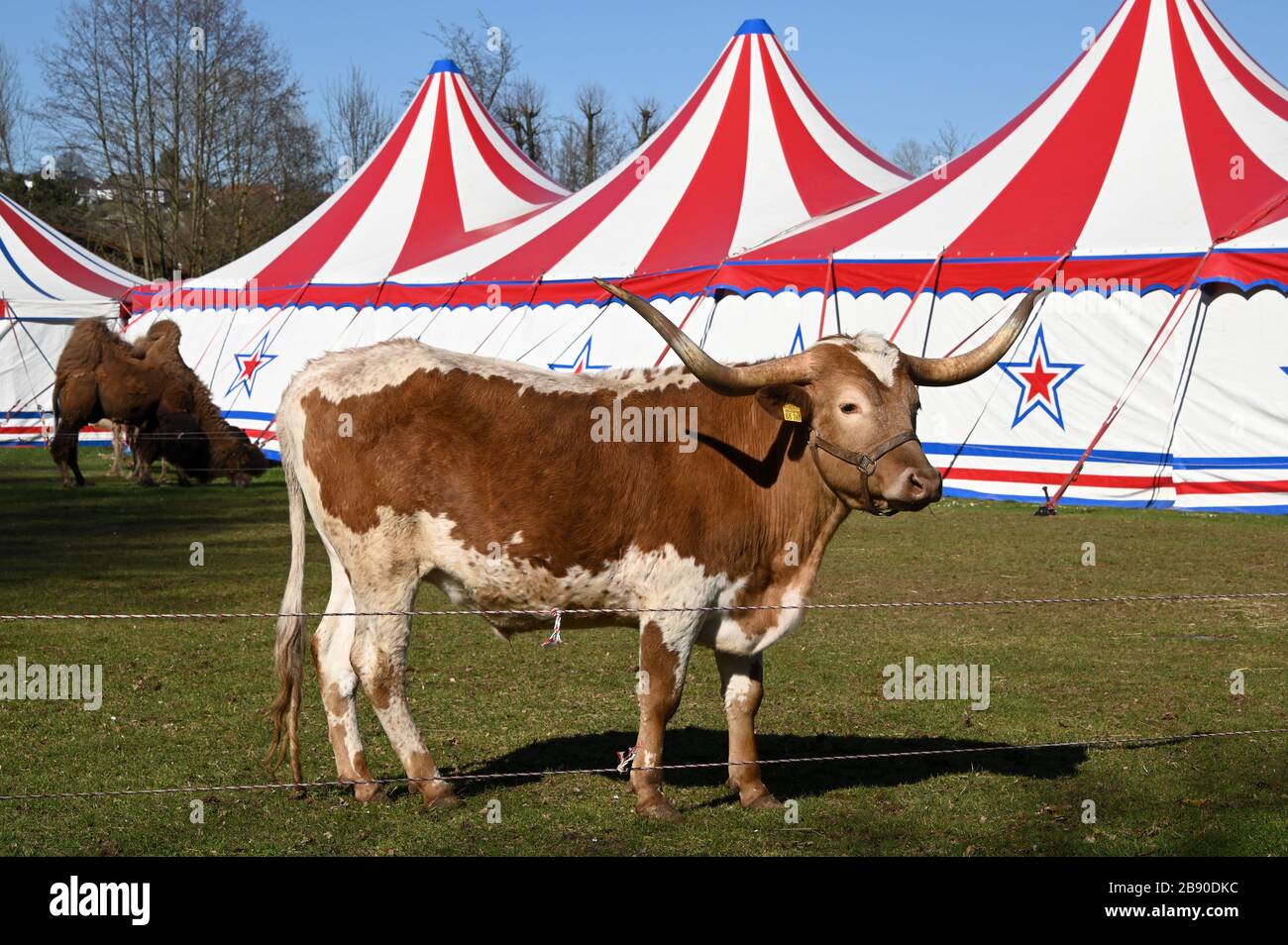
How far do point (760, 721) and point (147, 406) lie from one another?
14.2m

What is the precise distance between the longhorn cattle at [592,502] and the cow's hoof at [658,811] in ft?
0.04

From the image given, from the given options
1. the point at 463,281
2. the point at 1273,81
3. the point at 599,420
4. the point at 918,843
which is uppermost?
the point at 1273,81

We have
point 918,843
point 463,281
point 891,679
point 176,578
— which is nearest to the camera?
point 918,843

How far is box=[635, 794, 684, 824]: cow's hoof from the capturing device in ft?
18.2

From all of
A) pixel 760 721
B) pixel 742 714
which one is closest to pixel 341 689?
pixel 742 714

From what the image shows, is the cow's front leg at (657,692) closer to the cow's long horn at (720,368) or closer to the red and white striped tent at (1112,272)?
the cow's long horn at (720,368)

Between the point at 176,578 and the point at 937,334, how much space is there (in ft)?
31.5

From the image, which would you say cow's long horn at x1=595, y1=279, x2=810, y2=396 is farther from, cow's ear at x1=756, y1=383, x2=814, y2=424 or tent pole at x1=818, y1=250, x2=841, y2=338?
tent pole at x1=818, y1=250, x2=841, y2=338

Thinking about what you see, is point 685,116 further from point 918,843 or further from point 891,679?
point 918,843

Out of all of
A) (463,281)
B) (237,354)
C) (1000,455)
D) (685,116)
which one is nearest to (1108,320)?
(1000,455)

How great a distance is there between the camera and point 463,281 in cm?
2167

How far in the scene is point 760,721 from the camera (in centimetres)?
729

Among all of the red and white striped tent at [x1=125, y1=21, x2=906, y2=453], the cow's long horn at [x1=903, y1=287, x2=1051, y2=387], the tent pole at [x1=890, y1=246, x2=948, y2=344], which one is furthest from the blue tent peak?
the cow's long horn at [x1=903, y1=287, x2=1051, y2=387]

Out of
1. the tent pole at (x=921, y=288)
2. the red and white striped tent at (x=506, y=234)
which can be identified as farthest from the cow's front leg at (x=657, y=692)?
the red and white striped tent at (x=506, y=234)
